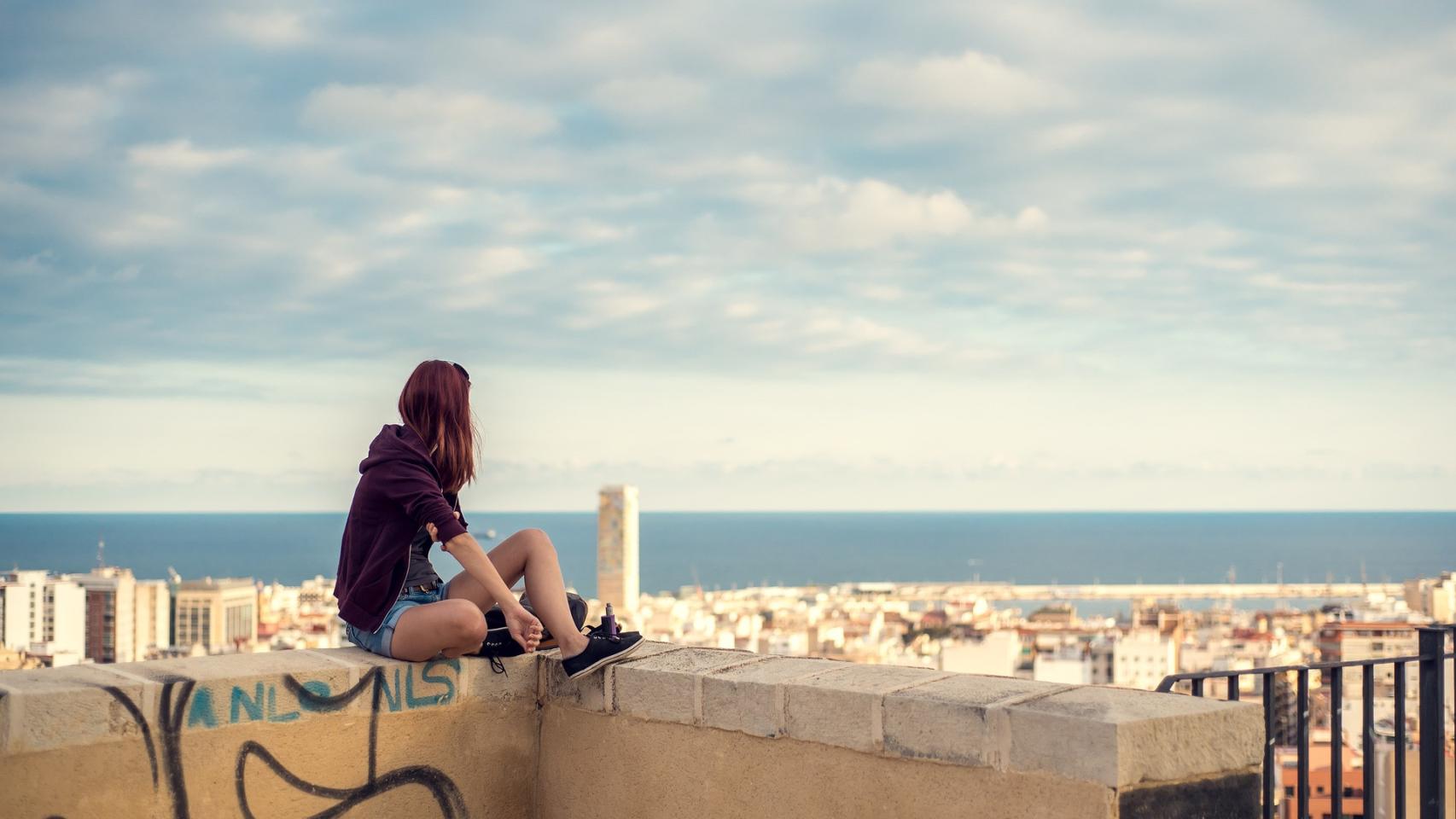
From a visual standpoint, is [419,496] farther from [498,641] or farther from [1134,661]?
[1134,661]

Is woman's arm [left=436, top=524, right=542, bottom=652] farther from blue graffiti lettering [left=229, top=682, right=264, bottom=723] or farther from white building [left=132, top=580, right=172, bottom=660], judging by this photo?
white building [left=132, top=580, right=172, bottom=660]

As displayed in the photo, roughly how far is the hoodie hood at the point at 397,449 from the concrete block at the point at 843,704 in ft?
3.43

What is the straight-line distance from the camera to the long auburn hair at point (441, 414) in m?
3.07

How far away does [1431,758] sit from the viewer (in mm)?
3578

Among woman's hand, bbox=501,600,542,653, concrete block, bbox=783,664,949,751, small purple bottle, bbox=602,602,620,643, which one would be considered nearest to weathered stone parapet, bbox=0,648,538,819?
woman's hand, bbox=501,600,542,653

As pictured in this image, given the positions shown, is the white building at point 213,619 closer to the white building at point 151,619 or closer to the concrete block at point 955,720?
the white building at point 151,619

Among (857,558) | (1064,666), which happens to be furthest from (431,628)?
(857,558)

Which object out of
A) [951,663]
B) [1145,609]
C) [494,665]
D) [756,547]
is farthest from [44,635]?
[756,547]

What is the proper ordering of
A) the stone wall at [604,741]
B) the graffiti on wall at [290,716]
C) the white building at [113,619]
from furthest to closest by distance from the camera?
the white building at [113,619] < the graffiti on wall at [290,716] < the stone wall at [604,741]

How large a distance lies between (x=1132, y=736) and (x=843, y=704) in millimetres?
615

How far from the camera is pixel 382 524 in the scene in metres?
3.01

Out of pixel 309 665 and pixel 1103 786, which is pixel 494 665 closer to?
pixel 309 665

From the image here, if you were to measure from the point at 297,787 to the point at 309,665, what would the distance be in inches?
10.4

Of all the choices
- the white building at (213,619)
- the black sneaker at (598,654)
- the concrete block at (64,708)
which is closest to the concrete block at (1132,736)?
the black sneaker at (598,654)
